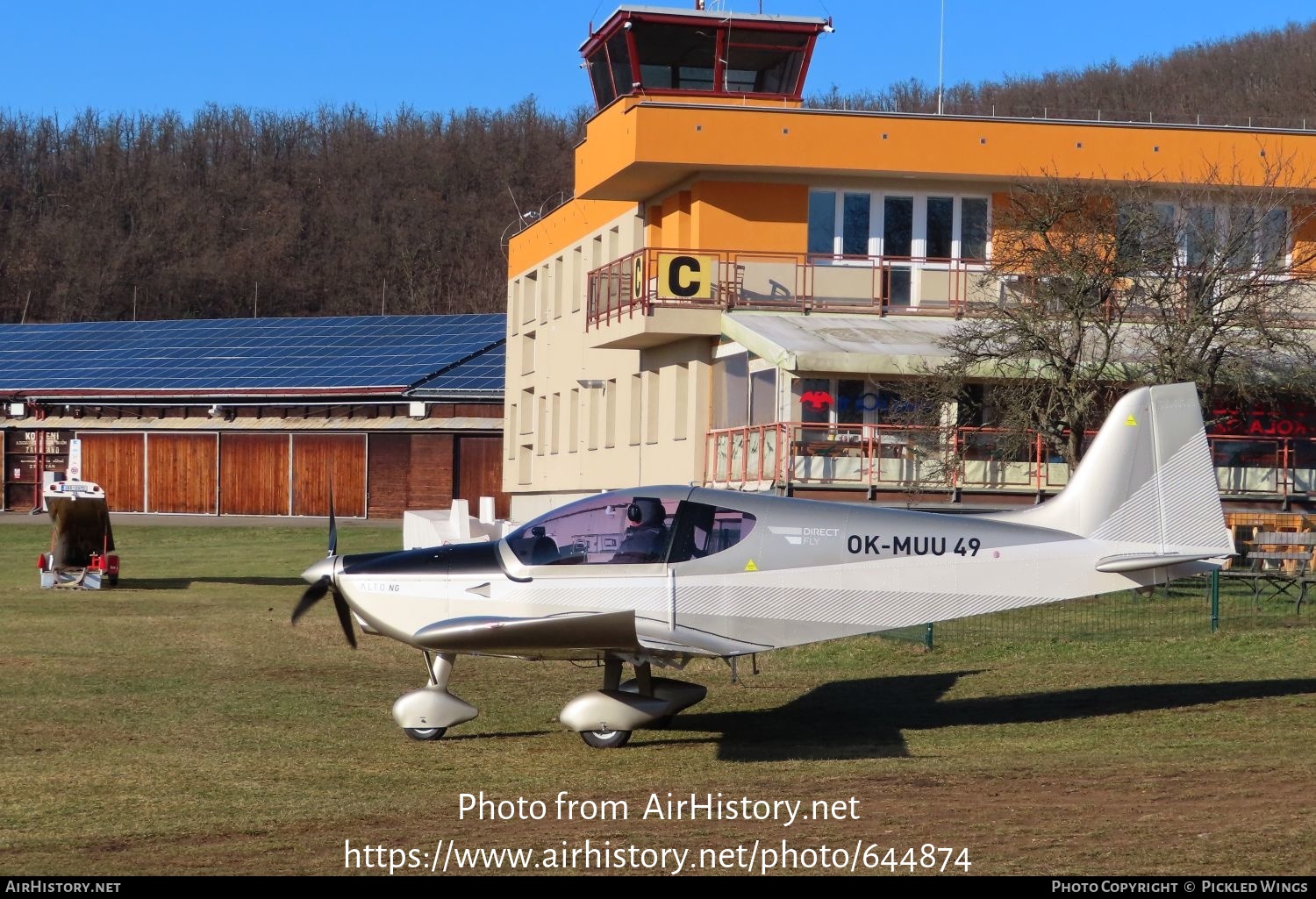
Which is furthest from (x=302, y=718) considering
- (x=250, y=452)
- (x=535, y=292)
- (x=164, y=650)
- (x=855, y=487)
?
(x=250, y=452)

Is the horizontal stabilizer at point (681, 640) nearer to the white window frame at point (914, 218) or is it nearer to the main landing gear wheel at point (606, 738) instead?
the main landing gear wheel at point (606, 738)

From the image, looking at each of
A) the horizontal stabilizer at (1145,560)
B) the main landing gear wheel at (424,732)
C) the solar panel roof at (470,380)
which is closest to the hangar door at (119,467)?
the solar panel roof at (470,380)

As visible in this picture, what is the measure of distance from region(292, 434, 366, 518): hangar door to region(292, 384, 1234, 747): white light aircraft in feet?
128

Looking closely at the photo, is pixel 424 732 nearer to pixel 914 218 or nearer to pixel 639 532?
pixel 639 532

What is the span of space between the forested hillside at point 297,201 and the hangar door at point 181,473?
5453 centimetres

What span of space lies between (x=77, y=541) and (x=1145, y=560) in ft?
69.0

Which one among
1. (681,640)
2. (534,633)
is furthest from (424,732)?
(681,640)

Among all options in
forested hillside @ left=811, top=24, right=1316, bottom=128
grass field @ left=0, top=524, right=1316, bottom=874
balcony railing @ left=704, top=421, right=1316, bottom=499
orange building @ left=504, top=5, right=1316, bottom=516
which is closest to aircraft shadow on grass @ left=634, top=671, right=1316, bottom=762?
grass field @ left=0, top=524, right=1316, bottom=874

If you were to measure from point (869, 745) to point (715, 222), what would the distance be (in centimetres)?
1886

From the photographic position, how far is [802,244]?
30391 mm

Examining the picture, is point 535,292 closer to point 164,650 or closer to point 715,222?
point 715,222

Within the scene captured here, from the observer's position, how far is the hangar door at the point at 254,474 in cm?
5219

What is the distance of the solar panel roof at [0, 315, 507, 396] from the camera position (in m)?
53.4
